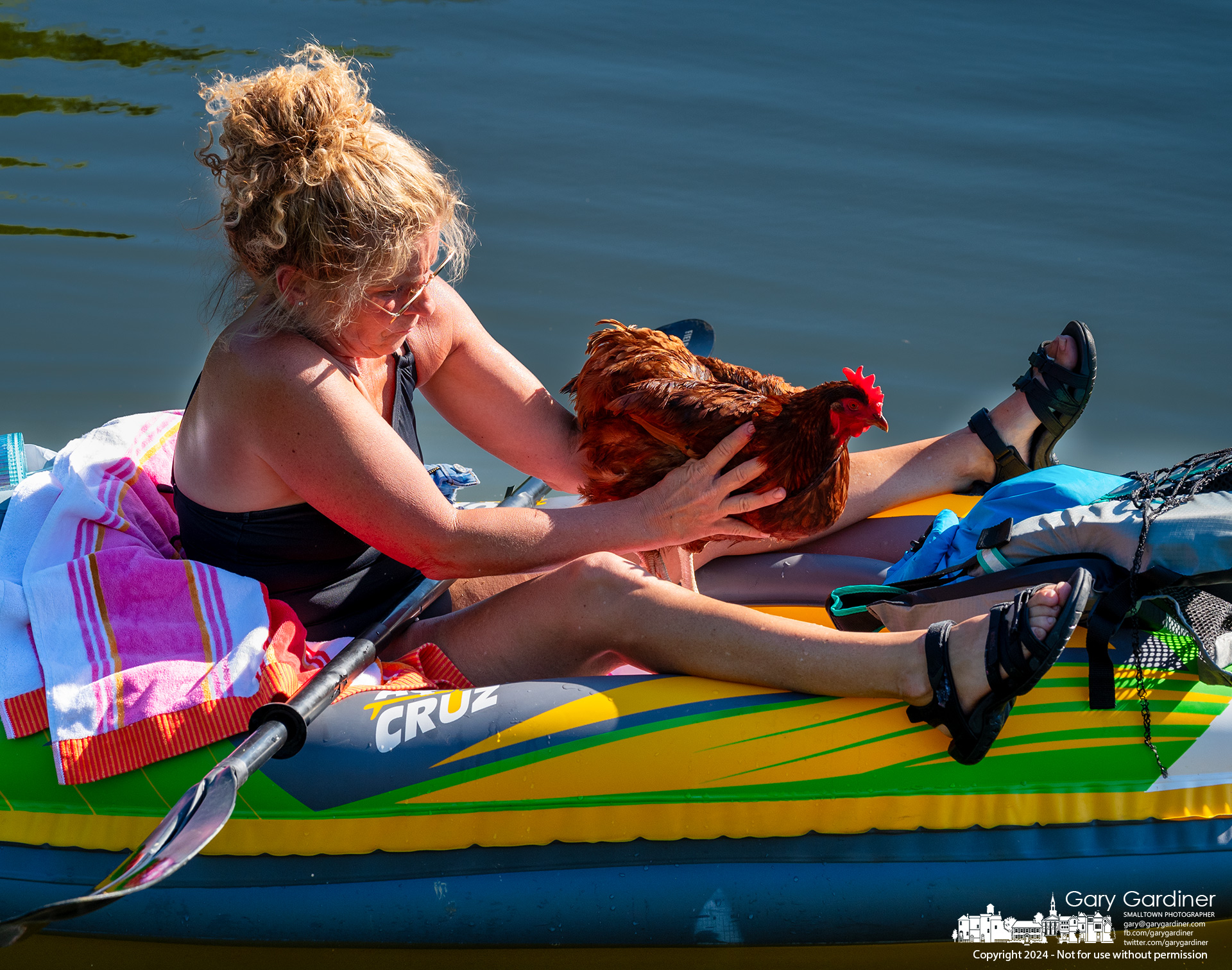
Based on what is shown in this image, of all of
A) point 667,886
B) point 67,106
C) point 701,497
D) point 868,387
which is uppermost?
point 67,106

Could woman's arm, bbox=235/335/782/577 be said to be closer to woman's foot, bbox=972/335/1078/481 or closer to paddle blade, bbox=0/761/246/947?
paddle blade, bbox=0/761/246/947

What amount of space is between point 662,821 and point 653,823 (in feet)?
0.05

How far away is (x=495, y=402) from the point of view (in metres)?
2.57

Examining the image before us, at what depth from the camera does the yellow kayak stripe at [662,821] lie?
6.45 feet

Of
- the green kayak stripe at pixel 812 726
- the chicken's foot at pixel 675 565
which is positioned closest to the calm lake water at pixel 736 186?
the chicken's foot at pixel 675 565

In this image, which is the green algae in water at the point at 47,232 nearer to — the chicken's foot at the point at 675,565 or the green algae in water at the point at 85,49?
the green algae in water at the point at 85,49

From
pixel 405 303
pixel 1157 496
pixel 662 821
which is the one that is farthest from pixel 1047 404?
pixel 405 303

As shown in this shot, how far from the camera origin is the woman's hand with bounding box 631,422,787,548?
86.5 inches

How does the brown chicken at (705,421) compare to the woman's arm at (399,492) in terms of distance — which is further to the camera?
the brown chicken at (705,421)

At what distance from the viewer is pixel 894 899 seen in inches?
77.6

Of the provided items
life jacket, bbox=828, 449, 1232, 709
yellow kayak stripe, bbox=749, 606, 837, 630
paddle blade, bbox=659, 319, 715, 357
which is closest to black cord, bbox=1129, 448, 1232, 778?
life jacket, bbox=828, 449, 1232, 709

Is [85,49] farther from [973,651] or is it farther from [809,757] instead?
[973,651]

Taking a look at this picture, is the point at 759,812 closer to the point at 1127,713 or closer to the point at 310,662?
the point at 1127,713

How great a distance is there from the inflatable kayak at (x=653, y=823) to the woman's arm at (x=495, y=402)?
2.51ft
